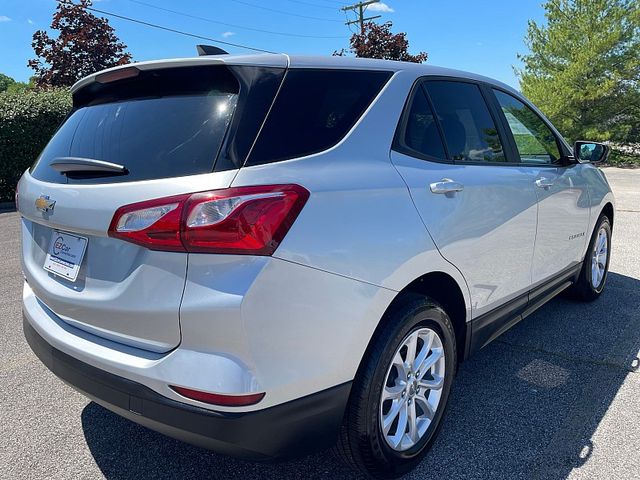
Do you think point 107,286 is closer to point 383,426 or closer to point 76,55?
point 383,426

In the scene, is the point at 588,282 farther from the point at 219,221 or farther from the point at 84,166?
the point at 84,166

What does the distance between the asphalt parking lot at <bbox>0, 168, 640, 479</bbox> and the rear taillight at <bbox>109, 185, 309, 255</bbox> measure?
122cm

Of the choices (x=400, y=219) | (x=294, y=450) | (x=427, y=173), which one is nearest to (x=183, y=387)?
(x=294, y=450)

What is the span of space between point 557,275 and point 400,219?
2193 mm

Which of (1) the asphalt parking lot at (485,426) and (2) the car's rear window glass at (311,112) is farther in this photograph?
(1) the asphalt parking lot at (485,426)

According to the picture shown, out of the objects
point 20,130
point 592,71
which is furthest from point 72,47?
point 592,71

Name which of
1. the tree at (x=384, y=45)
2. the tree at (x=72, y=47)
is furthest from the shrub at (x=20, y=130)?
the tree at (x=384, y=45)

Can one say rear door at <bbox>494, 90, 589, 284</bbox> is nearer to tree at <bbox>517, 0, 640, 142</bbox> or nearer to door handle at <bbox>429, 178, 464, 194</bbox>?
door handle at <bbox>429, 178, 464, 194</bbox>

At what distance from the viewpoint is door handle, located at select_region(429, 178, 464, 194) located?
90.3 inches

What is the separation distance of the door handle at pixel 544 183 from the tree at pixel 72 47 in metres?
19.4

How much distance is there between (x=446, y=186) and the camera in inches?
92.8

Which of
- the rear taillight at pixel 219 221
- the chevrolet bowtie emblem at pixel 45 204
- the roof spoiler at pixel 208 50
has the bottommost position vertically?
the chevrolet bowtie emblem at pixel 45 204

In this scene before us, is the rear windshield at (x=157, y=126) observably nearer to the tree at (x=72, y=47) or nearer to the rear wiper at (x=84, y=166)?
the rear wiper at (x=84, y=166)

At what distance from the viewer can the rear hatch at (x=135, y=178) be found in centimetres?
170
